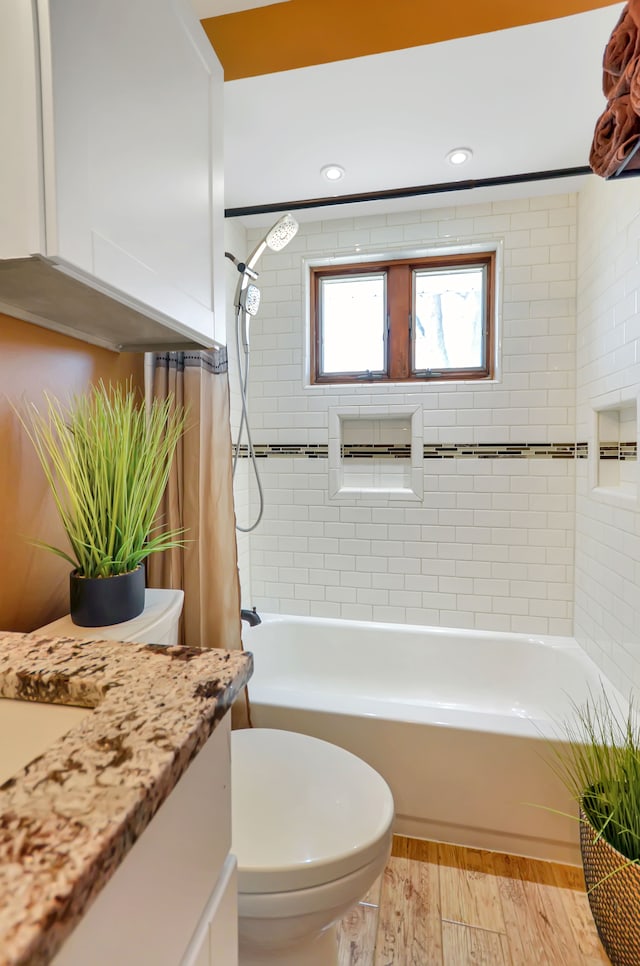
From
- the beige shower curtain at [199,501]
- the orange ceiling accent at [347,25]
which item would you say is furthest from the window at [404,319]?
the beige shower curtain at [199,501]

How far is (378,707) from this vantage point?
5.18 ft

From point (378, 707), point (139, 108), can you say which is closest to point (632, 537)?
point (378, 707)

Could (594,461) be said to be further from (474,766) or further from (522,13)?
(522,13)

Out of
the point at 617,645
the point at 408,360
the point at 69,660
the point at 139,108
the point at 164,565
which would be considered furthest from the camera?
the point at 408,360

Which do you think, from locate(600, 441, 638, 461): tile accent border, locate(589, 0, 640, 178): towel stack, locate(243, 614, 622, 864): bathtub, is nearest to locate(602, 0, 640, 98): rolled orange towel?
locate(589, 0, 640, 178): towel stack

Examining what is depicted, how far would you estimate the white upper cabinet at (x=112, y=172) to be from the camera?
2.14 ft

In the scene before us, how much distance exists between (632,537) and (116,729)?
66.2 inches

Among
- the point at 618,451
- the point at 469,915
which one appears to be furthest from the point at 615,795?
the point at 618,451

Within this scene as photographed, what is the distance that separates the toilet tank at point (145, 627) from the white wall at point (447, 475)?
1.38 metres

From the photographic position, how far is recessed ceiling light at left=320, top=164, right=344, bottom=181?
1.93 metres

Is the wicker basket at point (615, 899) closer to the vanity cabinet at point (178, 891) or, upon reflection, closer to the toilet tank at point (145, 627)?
the vanity cabinet at point (178, 891)

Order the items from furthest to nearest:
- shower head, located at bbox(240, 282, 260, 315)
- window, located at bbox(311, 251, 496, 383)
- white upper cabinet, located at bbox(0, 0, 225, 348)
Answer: window, located at bbox(311, 251, 496, 383) < shower head, located at bbox(240, 282, 260, 315) < white upper cabinet, located at bbox(0, 0, 225, 348)

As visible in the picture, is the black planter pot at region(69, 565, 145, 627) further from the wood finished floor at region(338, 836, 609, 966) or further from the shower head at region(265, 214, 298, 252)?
the shower head at region(265, 214, 298, 252)

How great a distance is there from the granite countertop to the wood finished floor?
1.19m
